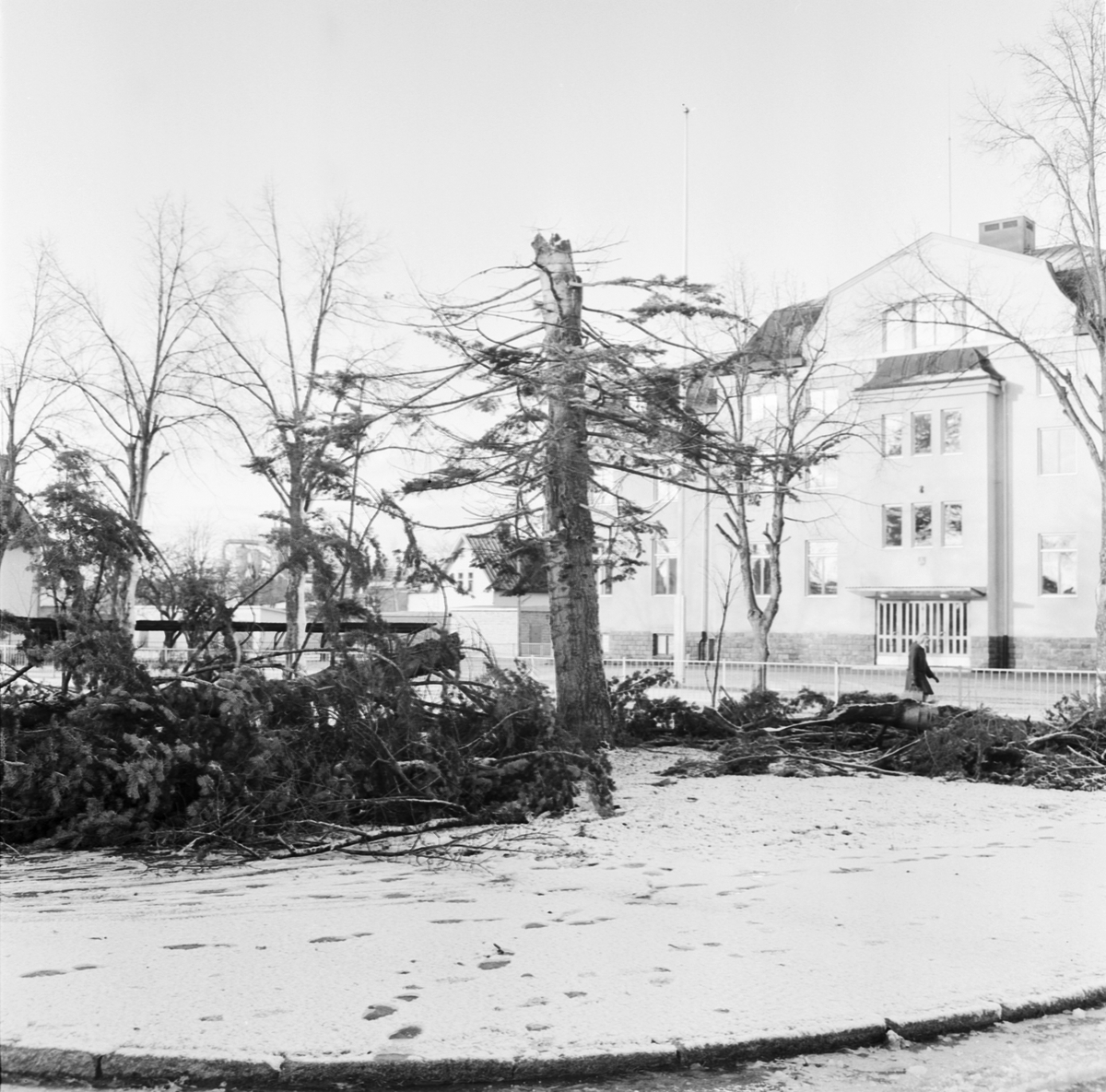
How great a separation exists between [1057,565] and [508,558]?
72.2 feet

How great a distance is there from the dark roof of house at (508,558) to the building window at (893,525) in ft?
70.4

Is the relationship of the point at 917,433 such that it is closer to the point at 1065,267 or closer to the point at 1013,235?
the point at 1065,267

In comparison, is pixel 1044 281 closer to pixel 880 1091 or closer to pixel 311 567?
pixel 311 567

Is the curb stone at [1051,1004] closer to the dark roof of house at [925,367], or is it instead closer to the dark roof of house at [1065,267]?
the dark roof of house at [1065,267]

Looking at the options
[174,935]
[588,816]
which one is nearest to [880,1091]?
[174,935]

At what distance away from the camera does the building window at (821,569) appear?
107 feet

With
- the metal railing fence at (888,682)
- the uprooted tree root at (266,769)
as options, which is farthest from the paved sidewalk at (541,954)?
the metal railing fence at (888,682)

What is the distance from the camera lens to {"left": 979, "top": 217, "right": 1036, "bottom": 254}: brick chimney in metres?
34.2

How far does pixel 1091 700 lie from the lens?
40.6 feet

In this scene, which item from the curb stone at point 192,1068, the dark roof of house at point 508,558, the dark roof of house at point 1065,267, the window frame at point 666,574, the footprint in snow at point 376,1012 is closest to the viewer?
the curb stone at point 192,1068

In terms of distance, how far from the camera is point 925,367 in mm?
31578

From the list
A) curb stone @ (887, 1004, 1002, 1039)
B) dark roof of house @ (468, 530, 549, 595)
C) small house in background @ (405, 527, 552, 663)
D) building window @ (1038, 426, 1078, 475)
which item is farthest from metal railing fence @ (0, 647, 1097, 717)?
building window @ (1038, 426, 1078, 475)

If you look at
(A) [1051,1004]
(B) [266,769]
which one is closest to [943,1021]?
(A) [1051,1004]

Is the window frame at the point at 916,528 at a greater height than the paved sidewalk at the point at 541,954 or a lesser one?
greater
